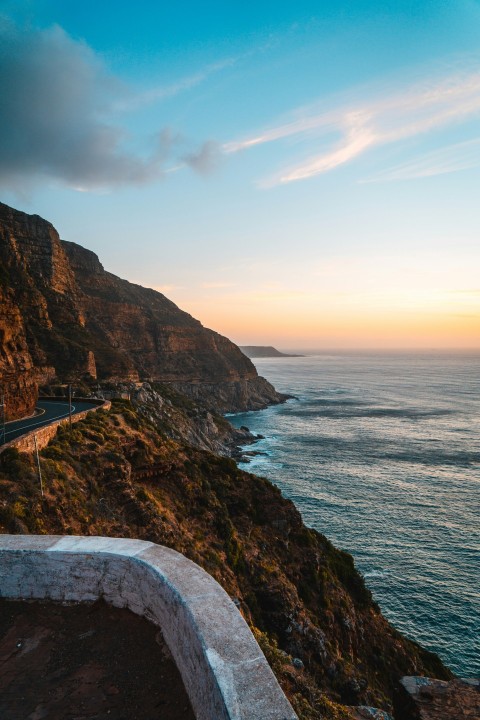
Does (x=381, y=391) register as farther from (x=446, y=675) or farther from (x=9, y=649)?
(x=9, y=649)

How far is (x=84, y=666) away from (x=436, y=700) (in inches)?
776

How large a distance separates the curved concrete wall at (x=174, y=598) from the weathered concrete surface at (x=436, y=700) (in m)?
18.0

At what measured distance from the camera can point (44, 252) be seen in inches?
2675

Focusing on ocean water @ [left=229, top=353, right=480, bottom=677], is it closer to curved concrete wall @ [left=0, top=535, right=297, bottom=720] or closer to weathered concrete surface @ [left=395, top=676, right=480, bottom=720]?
weathered concrete surface @ [left=395, top=676, right=480, bottom=720]

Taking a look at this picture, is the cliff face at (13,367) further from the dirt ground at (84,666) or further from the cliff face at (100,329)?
the dirt ground at (84,666)

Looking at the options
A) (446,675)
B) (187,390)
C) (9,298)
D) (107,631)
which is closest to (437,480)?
(446,675)

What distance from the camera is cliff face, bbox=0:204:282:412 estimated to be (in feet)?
176

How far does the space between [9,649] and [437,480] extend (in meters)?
54.3

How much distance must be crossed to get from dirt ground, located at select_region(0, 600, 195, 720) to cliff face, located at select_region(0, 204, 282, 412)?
2766 centimetres

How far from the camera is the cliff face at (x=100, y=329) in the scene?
53531 mm

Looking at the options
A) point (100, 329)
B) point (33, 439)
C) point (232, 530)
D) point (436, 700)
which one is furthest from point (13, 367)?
point (100, 329)

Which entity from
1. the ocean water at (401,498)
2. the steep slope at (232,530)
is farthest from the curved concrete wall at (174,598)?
the ocean water at (401,498)

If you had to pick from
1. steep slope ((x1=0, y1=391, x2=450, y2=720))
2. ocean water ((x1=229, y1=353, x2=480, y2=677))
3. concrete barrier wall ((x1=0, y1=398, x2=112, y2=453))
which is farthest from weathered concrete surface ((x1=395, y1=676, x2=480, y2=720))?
concrete barrier wall ((x1=0, y1=398, x2=112, y2=453))

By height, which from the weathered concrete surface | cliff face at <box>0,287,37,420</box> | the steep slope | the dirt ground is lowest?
the weathered concrete surface
